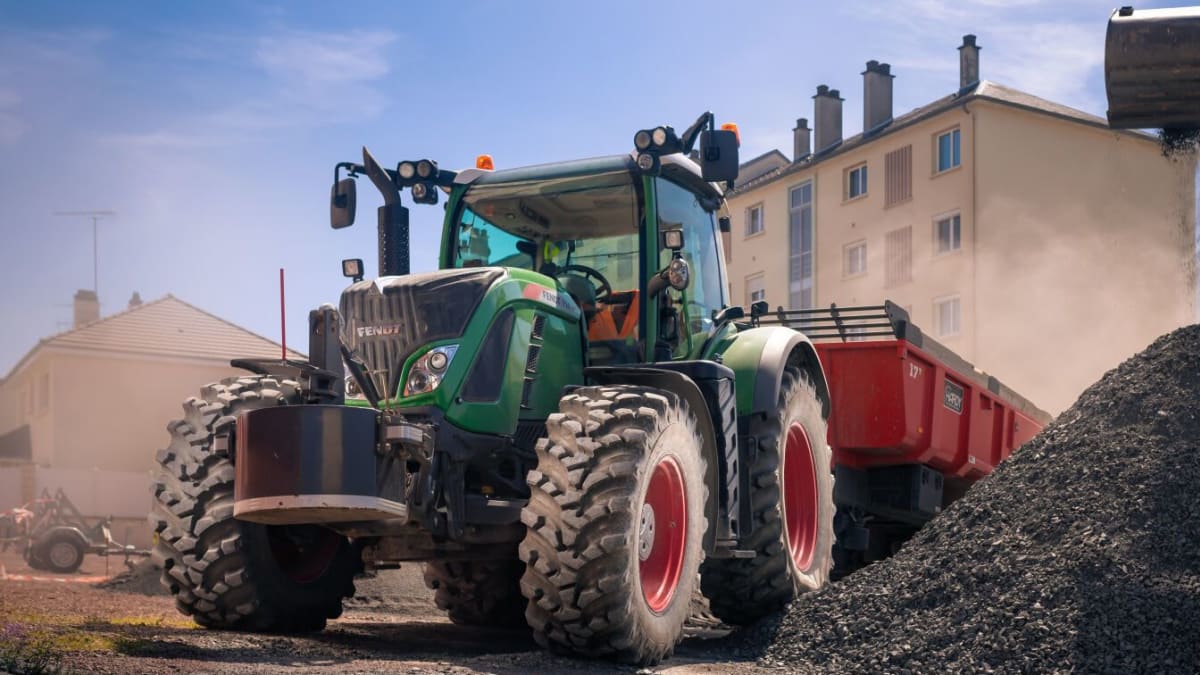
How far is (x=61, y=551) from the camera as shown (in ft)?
69.8

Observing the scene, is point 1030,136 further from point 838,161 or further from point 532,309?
point 532,309

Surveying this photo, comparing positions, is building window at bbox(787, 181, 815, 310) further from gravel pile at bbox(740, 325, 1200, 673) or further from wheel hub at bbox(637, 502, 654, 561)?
wheel hub at bbox(637, 502, 654, 561)

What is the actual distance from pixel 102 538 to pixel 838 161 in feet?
79.5

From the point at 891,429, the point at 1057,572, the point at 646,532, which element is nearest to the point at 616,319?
the point at 646,532

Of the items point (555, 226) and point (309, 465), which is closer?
point (309, 465)

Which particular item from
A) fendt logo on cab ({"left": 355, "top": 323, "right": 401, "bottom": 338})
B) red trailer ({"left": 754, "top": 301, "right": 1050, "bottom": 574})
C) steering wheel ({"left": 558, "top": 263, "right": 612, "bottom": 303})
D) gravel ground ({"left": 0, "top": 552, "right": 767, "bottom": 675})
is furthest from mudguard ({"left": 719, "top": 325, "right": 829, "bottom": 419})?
fendt logo on cab ({"left": 355, "top": 323, "right": 401, "bottom": 338})

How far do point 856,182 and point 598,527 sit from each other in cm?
Answer: 3429

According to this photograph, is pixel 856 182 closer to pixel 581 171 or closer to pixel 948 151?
pixel 948 151

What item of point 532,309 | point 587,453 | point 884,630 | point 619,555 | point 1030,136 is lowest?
point 884,630

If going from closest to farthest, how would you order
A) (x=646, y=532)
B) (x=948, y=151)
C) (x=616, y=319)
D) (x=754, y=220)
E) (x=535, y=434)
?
1. (x=646, y=532)
2. (x=535, y=434)
3. (x=616, y=319)
4. (x=948, y=151)
5. (x=754, y=220)

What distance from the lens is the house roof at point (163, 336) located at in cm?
2869

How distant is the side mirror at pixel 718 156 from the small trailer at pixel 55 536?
13127 mm

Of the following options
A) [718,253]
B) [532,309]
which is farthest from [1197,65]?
[532,309]

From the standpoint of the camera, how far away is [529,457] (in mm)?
7473
